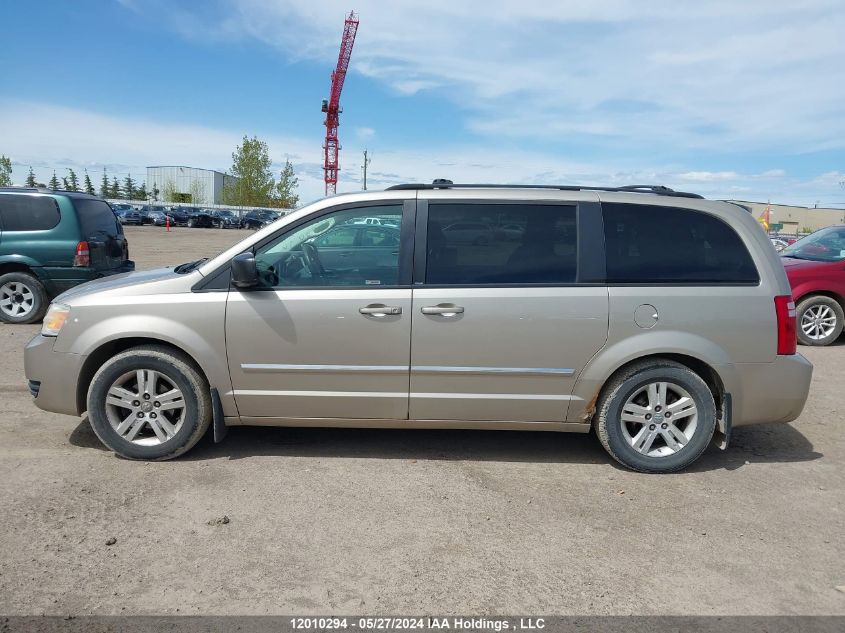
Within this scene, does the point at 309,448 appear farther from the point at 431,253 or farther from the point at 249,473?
the point at 431,253

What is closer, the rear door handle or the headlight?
the rear door handle

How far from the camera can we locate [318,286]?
13.9 feet

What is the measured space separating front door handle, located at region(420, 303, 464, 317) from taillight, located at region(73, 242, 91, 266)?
6.45 metres

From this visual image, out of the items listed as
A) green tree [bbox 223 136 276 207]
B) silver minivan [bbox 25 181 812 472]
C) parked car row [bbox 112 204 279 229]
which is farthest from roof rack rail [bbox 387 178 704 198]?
green tree [bbox 223 136 276 207]

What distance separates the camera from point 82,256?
342 inches

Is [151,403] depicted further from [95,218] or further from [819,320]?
[819,320]

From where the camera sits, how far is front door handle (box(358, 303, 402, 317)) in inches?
163

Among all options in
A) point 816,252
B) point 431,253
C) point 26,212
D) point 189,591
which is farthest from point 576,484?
point 26,212

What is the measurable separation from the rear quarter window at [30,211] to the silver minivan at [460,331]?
522 cm

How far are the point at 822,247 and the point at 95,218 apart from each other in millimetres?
10493

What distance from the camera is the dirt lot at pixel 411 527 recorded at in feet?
9.51

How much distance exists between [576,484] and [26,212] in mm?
8224

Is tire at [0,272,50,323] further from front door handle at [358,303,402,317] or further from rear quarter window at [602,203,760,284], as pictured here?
rear quarter window at [602,203,760,284]

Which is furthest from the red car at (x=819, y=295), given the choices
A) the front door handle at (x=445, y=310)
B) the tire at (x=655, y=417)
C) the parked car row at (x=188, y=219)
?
the parked car row at (x=188, y=219)
